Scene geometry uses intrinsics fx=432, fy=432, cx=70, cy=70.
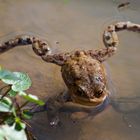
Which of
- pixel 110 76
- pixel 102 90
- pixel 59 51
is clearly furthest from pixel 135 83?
pixel 59 51

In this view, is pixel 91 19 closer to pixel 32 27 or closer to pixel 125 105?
pixel 32 27

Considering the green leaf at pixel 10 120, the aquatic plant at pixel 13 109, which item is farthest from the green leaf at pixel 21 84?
the green leaf at pixel 10 120

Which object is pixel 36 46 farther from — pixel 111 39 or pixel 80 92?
pixel 80 92

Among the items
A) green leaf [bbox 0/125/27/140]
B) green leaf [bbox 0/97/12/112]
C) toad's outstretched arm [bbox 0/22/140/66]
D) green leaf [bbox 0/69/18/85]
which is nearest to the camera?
green leaf [bbox 0/125/27/140]

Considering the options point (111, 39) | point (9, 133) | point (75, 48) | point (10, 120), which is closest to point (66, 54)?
point (75, 48)

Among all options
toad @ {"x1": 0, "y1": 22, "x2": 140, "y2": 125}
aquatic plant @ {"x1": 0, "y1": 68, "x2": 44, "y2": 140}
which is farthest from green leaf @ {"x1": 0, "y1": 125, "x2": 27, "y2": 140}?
toad @ {"x1": 0, "y1": 22, "x2": 140, "y2": 125}

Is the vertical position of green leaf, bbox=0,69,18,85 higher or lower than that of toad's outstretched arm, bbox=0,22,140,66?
higher

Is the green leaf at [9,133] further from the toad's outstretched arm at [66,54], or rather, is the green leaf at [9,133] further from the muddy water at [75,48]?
the toad's outstretched arm at [66,54]

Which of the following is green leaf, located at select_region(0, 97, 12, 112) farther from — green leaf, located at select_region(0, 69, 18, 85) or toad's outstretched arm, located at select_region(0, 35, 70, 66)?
toad's outstretched arm, located at select_region(0, 35, 70, 66)
